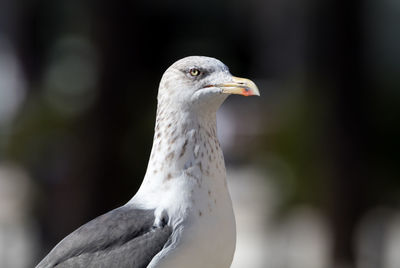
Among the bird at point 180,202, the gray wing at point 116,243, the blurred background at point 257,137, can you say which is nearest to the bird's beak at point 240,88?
the bird at point 180,202

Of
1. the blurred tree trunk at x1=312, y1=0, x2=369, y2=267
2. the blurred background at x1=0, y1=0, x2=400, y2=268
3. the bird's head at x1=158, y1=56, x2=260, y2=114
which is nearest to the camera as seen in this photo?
the bird's head at x1=158, y1=56, x2=260, y2=114

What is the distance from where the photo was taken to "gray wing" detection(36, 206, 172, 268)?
3143 mm

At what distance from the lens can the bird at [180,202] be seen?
3.10m

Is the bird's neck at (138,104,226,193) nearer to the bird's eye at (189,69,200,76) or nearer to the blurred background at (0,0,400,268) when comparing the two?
the bird's eye at (189,69,200,76)

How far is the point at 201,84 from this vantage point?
10.7 feet

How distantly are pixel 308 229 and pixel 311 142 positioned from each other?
2.58 meters

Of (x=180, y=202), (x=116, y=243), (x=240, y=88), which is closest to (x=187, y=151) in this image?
(x=180, y=202)

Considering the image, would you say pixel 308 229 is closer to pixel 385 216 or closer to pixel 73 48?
pixel 385 216

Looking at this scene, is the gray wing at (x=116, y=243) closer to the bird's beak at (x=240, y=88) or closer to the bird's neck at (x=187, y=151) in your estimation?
the bird's neck at (x=187, y=151)

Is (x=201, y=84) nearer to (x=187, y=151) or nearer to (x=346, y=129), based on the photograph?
(x=187, y=151)

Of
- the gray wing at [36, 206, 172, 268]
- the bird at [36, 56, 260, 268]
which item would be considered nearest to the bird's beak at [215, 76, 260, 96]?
the bird at [36, 56, 260, 268]

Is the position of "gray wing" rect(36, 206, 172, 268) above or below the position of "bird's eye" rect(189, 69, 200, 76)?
below

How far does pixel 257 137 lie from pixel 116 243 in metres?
7.53

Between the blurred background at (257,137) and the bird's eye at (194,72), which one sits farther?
the blurred background at (257,137)
